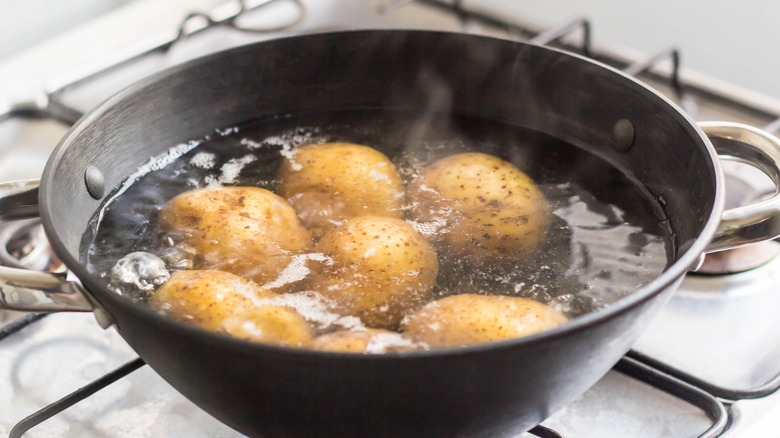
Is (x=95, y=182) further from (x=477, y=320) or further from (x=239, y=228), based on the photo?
(x=477, y=320)

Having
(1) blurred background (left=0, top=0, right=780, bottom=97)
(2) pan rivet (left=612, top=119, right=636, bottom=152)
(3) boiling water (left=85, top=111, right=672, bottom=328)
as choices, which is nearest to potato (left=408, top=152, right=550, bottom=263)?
(3) boiling water (left=85, top=111, right=672, bottom=328)

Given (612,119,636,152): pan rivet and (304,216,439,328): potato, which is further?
(612,119,636,152): pan rivet

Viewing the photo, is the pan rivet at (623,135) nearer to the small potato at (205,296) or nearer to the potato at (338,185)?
the potato at (338,185)

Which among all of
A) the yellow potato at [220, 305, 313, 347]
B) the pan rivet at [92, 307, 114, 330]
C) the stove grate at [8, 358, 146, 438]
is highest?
the pan rivet at [92, 307, 114, 330]

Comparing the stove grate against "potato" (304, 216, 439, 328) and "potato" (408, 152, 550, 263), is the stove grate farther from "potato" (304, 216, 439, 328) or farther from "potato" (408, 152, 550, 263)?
"potato" (408, 152, 550, 263)

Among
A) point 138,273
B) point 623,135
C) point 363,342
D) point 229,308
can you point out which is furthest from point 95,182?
point 623,135

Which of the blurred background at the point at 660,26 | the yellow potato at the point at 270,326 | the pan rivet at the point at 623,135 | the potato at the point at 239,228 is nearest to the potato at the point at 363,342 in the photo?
the yellow potato at the point at 270,326

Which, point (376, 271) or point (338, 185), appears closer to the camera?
point (376, 271)
